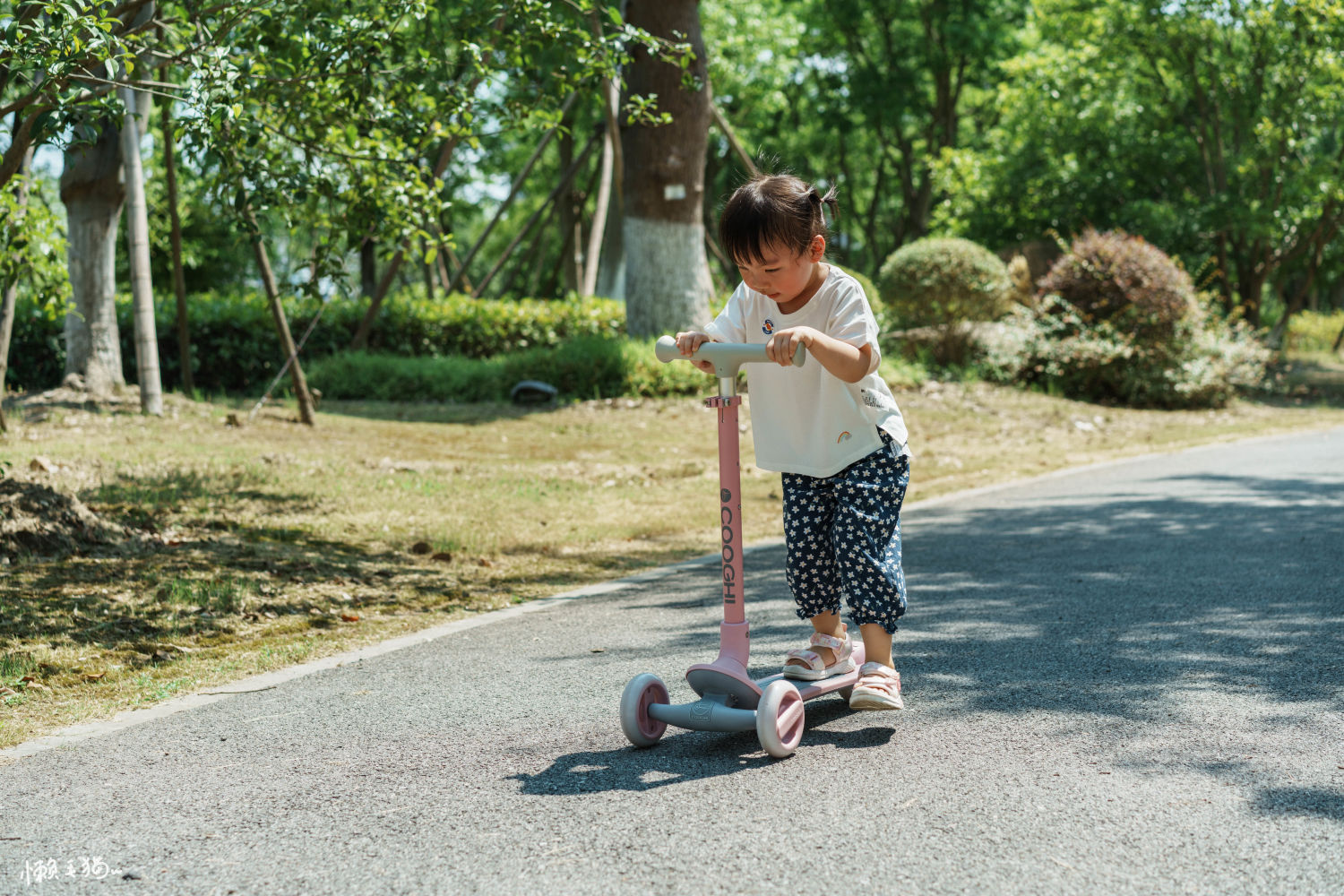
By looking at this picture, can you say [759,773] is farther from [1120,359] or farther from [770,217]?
[1120,359]

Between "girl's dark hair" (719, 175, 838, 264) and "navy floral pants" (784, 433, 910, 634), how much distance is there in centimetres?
65

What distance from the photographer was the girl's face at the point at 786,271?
3414 millimetres

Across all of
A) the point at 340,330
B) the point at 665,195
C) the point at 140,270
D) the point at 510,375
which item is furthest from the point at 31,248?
the point at 340,330

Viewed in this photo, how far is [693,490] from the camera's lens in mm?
8570

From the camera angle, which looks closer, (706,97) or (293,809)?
(293,809)

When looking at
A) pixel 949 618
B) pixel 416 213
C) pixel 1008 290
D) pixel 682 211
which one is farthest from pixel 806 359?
pixel 1008 290

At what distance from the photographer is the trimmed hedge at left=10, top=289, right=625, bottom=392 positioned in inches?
570

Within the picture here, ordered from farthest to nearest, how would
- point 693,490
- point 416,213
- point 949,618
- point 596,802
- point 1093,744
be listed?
point 693,490 < point 416,213 < point 949,618 < point 1093,744 < point 596,802

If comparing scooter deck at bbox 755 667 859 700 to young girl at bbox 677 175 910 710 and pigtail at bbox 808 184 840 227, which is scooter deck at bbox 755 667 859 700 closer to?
young girl at bbox 677 175 910 710

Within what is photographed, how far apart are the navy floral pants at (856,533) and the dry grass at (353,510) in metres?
2.05

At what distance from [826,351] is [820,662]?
1.02m

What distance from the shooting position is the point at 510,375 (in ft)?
43.7

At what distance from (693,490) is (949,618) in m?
3.88

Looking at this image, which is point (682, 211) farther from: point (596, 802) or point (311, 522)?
point (596, 802)
